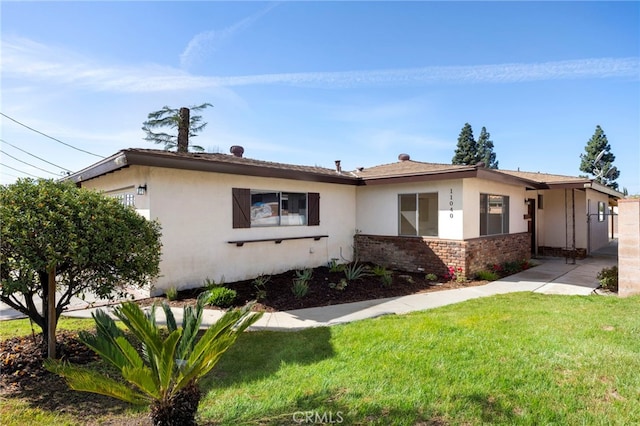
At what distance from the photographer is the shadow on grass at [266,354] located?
3.60 m

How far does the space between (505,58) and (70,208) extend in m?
12.3

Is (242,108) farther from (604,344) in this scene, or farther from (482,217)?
(604,344)

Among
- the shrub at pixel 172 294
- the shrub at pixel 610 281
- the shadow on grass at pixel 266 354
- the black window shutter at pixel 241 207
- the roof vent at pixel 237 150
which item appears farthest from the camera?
the roof vent at pixel 237 150

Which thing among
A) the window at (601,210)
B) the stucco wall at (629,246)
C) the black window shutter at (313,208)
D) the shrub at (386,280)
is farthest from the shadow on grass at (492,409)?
the window at (601,210)

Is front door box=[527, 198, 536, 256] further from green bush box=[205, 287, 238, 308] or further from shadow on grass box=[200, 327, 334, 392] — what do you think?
green bush box=[205, 287, 238, 308]

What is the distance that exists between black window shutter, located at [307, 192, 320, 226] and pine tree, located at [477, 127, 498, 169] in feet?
131

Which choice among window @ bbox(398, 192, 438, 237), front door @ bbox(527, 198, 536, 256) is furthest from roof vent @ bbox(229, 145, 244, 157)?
front door @ bbox(527, 198, 536, 256)

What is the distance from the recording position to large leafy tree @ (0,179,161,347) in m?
3.36

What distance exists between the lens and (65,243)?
3.53m

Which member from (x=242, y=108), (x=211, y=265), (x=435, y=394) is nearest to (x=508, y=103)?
(x=242, y=108)

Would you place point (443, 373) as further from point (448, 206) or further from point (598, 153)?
point (598, 153)

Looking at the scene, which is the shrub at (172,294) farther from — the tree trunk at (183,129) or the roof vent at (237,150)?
the tree trunk at (183,129)

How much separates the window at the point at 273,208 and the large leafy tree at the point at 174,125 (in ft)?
41.2

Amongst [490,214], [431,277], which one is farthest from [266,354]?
[490,214]
